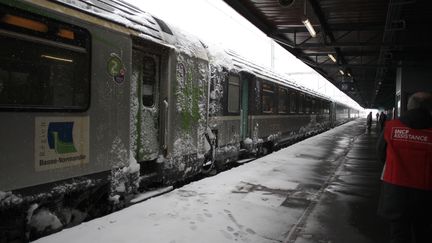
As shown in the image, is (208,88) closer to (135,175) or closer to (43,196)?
(135,175)

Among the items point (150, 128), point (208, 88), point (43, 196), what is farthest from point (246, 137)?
point (43, 196)

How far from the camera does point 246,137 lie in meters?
11.8

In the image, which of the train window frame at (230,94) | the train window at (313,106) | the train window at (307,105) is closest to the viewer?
the train window frame at (230,94)

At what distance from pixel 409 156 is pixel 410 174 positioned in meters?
0.16

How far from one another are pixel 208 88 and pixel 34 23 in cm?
484

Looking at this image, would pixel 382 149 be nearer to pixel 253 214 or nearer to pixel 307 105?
pixel 253 214

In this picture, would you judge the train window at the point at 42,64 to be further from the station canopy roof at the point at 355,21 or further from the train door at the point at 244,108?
the train door at the point at 244,108

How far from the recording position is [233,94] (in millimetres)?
10562

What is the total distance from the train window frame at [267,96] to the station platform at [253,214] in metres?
4.37

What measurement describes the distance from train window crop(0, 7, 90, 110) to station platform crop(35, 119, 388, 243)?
4.80 ft

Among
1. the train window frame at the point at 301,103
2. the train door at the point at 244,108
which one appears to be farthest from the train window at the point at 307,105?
the train door at the point at 244,108

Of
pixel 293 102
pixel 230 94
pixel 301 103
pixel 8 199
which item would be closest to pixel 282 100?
pixel 293 102

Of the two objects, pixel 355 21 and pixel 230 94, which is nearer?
pixel 230 94

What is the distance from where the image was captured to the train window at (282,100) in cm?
1566
